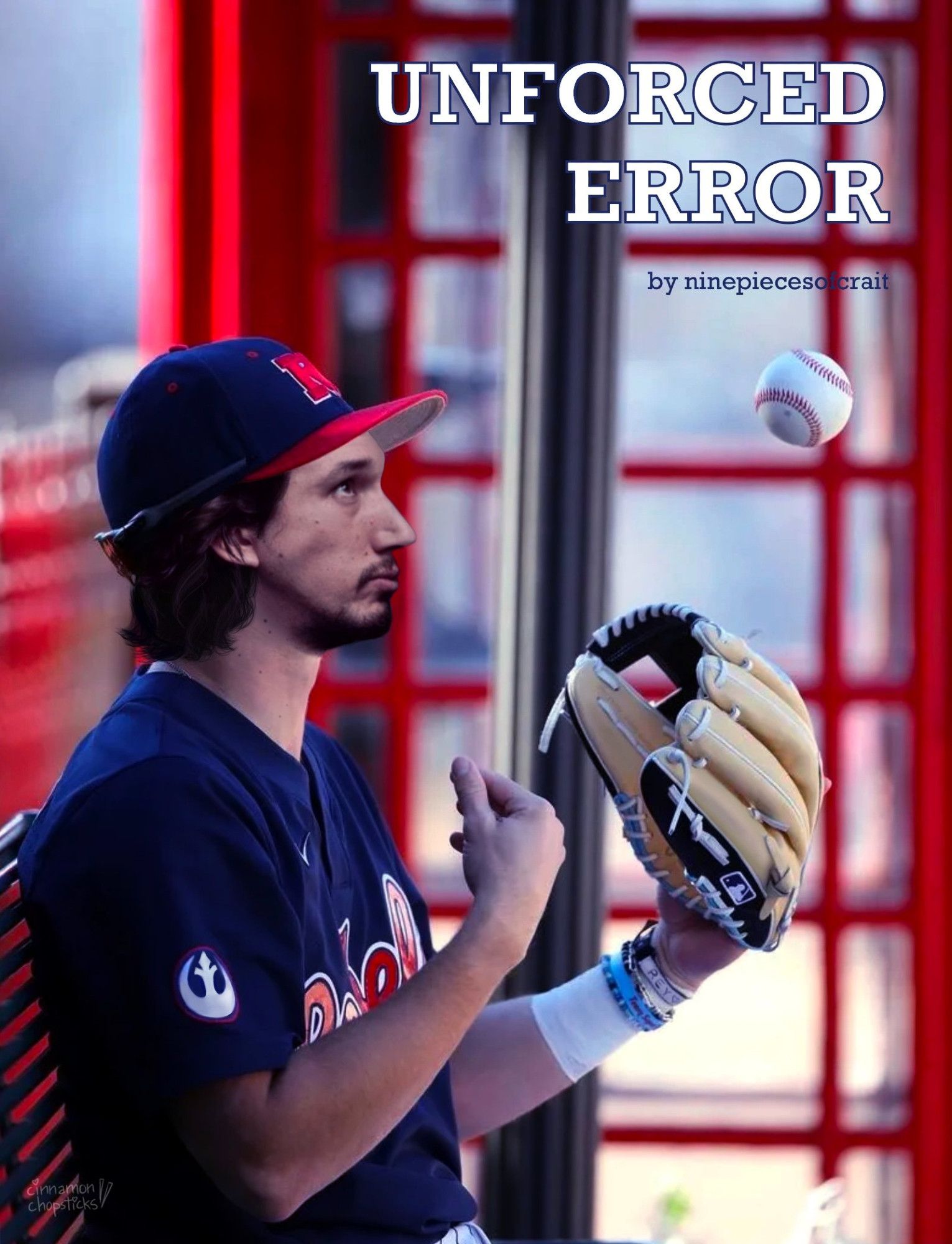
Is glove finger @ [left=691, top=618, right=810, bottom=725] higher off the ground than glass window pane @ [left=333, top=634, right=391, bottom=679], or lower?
higher

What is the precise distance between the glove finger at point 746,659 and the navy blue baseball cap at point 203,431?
1.18ft

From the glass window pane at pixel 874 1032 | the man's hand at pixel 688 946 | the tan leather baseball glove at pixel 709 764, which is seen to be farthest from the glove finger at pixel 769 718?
the glass window pane at pixel 874 1032

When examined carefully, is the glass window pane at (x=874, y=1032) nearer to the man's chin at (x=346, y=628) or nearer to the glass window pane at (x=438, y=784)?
the glass window pane at (x=438, y=784)

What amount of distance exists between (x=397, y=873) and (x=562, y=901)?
266 mm

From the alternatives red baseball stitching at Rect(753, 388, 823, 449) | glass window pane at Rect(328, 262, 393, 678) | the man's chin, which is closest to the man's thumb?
the man's chin

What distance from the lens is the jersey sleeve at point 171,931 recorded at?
1.25 m

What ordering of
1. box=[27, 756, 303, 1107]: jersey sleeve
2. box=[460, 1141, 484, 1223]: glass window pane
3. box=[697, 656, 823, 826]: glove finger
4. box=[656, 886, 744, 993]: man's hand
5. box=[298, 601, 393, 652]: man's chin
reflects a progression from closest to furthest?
box=[27, 756, 303, 1107]: jersey sleeve
box=[298, 601, 393, 652]: man's chin
box=[697, 656, 823, 826]: glove finger
box=[656, 886, 744, 993]: man's hand
box=[460, 1141, 484, 1223]: glass window pane

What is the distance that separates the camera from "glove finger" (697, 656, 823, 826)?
62.5 inches

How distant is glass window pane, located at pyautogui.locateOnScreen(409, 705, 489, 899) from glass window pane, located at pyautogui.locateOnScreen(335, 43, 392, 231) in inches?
29.0

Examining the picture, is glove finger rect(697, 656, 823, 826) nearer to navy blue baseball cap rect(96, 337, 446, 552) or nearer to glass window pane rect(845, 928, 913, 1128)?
navy blue baseball cap rect(96, 337, 446, 552)

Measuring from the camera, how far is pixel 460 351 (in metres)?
2.60

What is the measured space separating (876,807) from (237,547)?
1.42 metres

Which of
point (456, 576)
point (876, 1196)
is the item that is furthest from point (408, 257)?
point (876, 1196)

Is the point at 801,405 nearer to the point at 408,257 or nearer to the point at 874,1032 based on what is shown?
the point at 408,257
